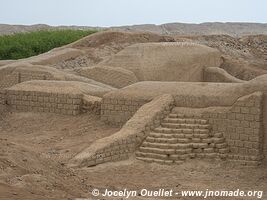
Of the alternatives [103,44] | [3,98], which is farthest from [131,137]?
[103,44]

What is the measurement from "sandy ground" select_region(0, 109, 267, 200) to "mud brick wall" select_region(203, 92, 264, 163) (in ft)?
1.06

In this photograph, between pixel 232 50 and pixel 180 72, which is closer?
pixel 180 72

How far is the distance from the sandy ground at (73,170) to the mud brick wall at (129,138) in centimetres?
18

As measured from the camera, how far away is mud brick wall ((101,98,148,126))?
12875 mm

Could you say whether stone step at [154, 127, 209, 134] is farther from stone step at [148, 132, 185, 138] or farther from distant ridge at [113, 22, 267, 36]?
distant ridge at [113, 22, 267, 36]

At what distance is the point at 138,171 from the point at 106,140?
0.94 meters

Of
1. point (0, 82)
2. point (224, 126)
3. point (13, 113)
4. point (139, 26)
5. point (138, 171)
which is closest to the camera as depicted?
point (138, 171)

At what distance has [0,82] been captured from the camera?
710 inches

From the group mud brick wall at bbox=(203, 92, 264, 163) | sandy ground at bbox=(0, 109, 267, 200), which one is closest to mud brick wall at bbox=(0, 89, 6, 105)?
sandy ground at bbox=(0, 109, 267, 200)

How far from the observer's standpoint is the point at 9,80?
58.6 feet

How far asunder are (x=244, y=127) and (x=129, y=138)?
2.30 metres

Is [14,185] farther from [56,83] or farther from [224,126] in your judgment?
[56,83]

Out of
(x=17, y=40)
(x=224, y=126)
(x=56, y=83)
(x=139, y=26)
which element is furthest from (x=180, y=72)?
(x=139, y=26)

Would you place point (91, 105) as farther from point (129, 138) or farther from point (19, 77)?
point (19, 77)
